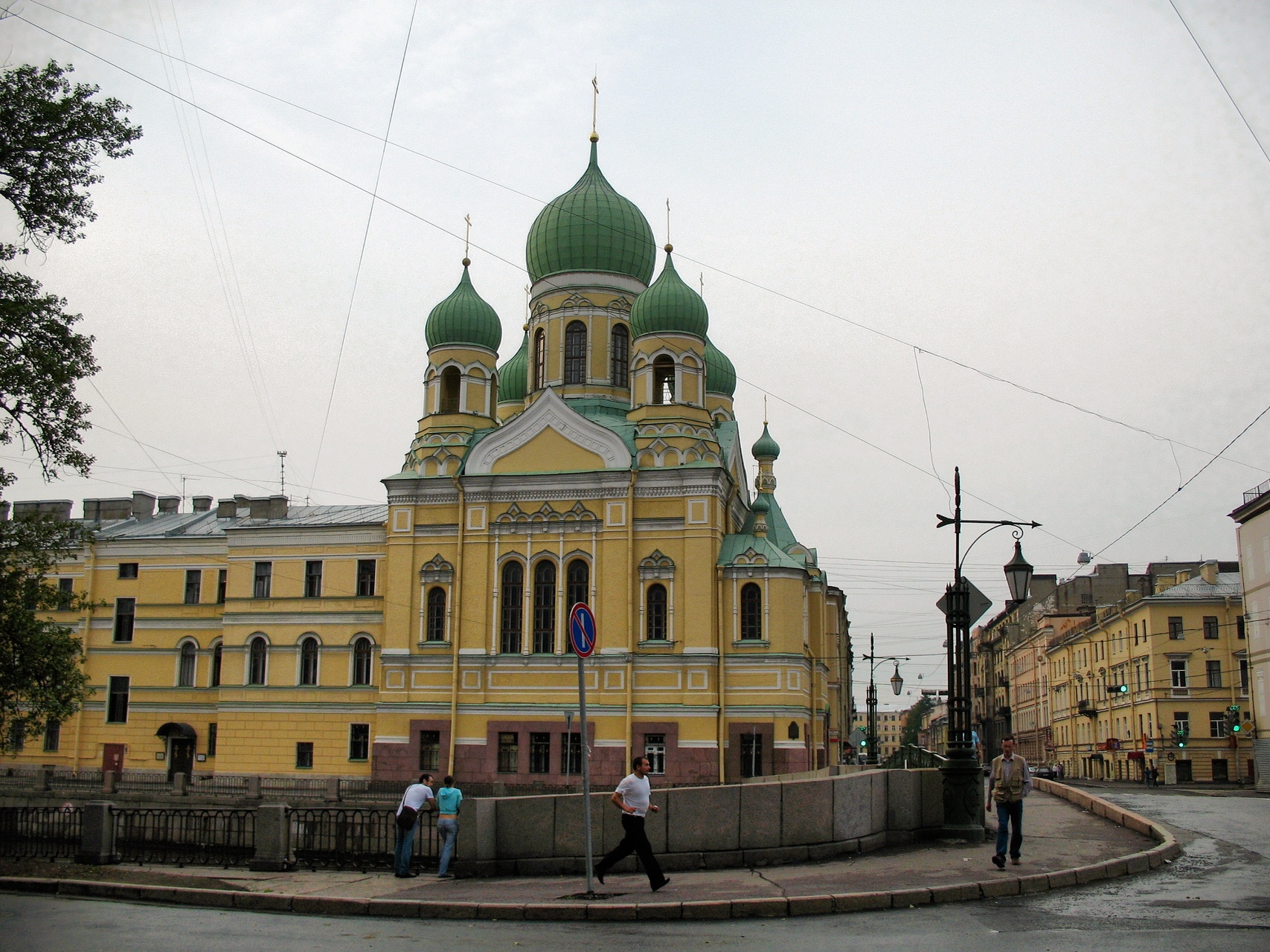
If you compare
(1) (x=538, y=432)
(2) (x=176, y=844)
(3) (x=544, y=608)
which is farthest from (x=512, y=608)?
(2) (x=176, y=844)

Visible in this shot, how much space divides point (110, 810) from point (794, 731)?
24866 millimetres

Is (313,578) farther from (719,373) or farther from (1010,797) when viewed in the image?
(1010,797)

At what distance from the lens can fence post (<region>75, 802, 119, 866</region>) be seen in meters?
17.6

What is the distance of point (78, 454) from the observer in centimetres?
1988

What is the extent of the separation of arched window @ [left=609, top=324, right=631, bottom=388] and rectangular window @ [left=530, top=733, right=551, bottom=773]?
13650 millimetres

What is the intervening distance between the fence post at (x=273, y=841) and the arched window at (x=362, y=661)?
86.7ft

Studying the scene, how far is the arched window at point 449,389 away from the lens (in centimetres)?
4475

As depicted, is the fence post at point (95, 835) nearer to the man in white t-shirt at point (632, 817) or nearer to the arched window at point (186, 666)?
the man in white t-shirt at point (632, 817)

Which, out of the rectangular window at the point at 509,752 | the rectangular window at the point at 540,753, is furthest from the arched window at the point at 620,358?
the rectangular window at the point at 509,752

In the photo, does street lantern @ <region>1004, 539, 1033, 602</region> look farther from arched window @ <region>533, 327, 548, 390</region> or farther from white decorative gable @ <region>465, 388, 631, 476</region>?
arched window @ <region>533, 327, 548, 390</region>

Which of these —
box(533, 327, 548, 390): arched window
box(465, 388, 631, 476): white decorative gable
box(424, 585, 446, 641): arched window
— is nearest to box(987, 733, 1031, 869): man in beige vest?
box(465, 388, 631, 476): white decorative gable

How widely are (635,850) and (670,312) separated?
30188 millimetres

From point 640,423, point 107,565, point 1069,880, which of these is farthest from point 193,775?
point 1069,880

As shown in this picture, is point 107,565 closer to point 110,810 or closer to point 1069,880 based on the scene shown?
point 110,810
